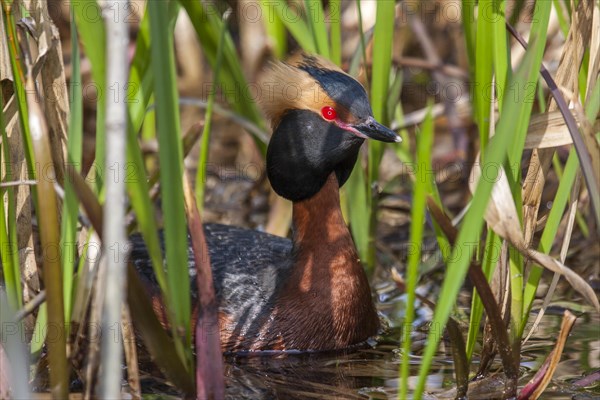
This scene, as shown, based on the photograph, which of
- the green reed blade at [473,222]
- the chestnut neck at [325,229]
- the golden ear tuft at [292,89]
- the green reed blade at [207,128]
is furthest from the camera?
the chestnut neck at [325,229]

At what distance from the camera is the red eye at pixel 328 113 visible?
16.6 ft

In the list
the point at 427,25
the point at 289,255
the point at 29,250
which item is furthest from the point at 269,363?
the point at 427,25

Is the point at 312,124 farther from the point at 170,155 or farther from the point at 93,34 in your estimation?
the point at 93,34

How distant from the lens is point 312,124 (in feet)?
17.0

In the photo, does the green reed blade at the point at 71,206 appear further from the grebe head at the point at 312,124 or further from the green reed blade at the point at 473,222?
the grebe head at the point at 312,124

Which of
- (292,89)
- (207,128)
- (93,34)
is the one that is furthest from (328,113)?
(93,34)

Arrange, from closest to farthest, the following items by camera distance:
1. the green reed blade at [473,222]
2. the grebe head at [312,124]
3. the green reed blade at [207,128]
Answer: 1. the green reed blade at [473,222]
2. the green reed blade at [207,128]
3. the grebe head at [312,124]

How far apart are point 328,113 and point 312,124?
5.3 inches

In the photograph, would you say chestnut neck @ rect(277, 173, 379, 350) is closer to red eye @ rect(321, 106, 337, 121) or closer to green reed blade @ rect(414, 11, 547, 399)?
red eye @ rect(321, 106, 337, 121)

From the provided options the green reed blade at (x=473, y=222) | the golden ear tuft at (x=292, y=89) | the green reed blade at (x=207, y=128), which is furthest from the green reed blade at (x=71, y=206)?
the golden ear tuft at (x=292, y=89)

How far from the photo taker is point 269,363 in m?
4.99

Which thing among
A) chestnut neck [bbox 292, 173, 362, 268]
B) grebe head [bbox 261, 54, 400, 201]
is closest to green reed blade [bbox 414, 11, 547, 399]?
grebe head [bbox 261, 54, 400, 201]

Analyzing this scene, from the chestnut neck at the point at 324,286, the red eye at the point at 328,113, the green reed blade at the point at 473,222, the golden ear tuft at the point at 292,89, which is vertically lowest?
the chestnut neck at the point at 324,286

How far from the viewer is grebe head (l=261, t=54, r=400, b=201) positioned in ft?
16.4
